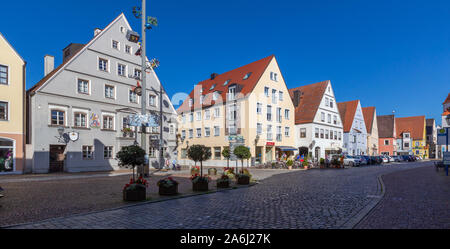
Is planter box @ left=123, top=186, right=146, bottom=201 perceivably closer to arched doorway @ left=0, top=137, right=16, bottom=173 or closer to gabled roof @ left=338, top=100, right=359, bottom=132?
arched doorway @ left=0, top=137, right=16, bottom=173

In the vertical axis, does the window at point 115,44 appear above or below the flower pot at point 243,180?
above

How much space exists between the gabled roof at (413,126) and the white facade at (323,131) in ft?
132

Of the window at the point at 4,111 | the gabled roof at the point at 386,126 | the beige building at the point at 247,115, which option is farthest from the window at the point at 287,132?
the gabled roof at the point at 386,126

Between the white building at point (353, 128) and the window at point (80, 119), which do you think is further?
the white building at point (353, 128)

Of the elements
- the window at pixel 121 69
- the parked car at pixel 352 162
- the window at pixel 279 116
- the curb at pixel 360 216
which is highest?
the window at pixel 121 69

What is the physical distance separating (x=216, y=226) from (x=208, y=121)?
3540 cm

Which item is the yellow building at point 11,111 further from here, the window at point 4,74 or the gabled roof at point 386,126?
the gabled roof at point 386,126

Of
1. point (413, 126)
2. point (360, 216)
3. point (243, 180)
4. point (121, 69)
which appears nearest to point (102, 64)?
point (121, 69)

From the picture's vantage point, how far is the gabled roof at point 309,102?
4519 cm

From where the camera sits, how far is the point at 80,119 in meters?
24.9

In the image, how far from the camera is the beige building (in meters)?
37.1

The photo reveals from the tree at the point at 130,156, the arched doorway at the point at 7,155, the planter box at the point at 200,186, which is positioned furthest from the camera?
the arched doorway at the point at 7,155

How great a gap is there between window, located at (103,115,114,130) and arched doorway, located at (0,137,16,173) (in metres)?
7.18
